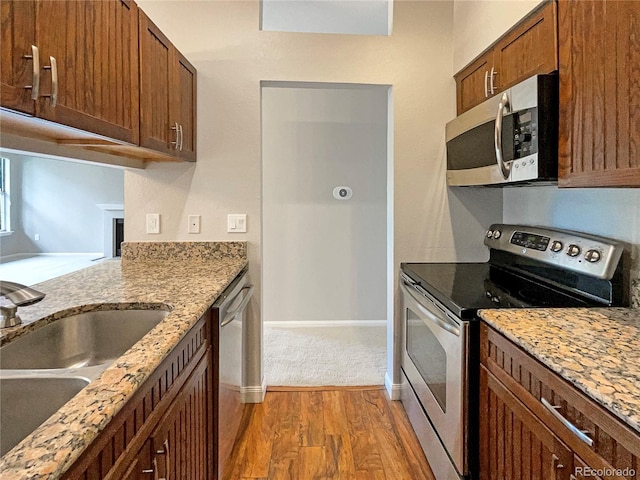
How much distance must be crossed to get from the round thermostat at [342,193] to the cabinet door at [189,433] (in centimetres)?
266

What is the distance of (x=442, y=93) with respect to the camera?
2627 mm

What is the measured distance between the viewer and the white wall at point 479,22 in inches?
71.7

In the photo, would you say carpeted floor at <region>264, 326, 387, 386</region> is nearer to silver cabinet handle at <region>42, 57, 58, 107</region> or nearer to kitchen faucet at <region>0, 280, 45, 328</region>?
kitchen faucet at <region>0, 280, 45, 328</region>

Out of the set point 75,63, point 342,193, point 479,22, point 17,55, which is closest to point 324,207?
point 342,193

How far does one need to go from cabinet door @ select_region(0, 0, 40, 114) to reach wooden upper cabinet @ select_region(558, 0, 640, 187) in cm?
158

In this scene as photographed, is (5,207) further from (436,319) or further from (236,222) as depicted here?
(436,319)

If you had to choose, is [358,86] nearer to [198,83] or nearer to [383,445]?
[198,83]

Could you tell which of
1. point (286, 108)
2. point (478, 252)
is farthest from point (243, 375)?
point (286, 108)

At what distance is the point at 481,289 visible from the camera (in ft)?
6.23

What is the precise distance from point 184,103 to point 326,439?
1.99 meters

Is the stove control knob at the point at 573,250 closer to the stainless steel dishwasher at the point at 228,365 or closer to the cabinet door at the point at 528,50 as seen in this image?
the cabinet door at the point at 528,50

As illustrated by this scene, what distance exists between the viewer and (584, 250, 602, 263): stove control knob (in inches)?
62.3

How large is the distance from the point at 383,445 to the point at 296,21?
120 inches

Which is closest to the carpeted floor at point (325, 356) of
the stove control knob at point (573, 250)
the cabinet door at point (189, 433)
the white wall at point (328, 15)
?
the cabinet door at point (189, 433)
